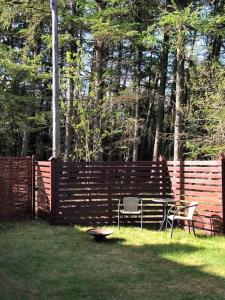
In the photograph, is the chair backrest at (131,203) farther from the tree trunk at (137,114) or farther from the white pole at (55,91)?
the tree trunk at (137,114)

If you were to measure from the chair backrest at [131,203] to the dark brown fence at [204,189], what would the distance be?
98 cm

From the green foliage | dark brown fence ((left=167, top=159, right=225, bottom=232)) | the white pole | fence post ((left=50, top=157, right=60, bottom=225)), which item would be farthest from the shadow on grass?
the green foliage

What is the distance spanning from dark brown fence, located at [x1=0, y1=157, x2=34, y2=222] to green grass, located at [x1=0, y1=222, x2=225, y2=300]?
1.43 m

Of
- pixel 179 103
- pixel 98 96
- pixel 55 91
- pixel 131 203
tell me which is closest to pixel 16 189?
pixel 55 91

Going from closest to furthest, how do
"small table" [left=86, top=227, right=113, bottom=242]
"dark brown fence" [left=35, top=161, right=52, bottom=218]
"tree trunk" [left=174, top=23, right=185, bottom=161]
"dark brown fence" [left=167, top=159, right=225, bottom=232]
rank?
"small table" [left=86, top=227, right=113, bottom=242], "dark brown fence" [left=167, top=159, right=225, bottom=232], "dark brown fence" [left=35, top=161, right=52, bottom=218], "tree trunk" [left=174, top=23, right=185, bottom=161]

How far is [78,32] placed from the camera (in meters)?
21.4

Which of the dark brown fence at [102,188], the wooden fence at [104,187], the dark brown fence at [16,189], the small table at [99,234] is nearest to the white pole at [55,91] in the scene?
the dark brown fence at [16,189]

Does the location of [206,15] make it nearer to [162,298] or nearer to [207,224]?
[207,224]

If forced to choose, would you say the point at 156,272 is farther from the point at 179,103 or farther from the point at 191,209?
the point at 179,103

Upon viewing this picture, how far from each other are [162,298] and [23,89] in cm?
1723

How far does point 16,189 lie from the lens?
1223 centimetres

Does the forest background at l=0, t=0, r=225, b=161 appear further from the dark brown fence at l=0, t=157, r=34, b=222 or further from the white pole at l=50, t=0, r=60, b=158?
the dark brown fence at l=0, t=157, r=34, b=222

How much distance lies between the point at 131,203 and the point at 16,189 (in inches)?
125

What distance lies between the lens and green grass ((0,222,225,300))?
19.9 ft
